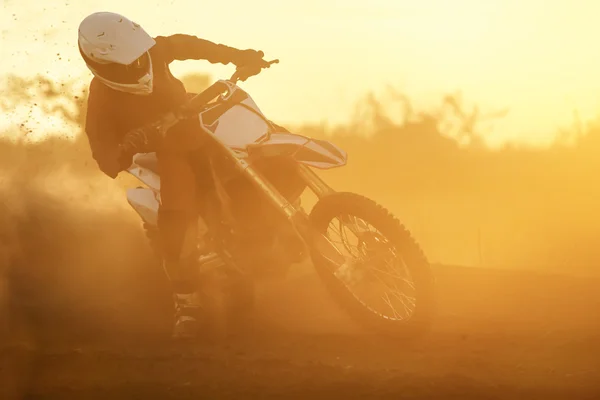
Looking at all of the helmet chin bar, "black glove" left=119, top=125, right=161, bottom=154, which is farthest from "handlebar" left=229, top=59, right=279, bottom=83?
"black glove" left=119, top=125, right=161, bottom=154

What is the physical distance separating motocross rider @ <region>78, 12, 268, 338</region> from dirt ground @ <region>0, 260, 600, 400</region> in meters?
0.86

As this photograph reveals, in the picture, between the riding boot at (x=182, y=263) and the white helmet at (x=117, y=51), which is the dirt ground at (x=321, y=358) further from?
the white helmet at (x=117, y=51)

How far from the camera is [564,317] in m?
7.86

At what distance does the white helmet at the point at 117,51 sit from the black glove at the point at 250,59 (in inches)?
24.7

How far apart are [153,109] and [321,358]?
2.25m

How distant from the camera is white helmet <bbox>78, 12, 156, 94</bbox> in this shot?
6.36 metres

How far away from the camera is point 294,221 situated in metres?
6.32

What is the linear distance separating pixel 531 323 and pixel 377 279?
205 cm

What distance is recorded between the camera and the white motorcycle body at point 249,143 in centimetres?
616

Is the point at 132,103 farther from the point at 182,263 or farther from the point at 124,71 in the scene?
the point at 182,263

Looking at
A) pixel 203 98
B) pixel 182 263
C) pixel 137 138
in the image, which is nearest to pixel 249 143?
pixel 203 98

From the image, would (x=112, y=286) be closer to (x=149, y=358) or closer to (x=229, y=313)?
(x=229, y=313)

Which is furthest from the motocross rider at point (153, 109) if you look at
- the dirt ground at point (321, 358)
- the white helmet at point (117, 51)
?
the dirt ground at point (321, 358)

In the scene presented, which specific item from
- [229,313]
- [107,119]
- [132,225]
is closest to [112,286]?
[132,225]
